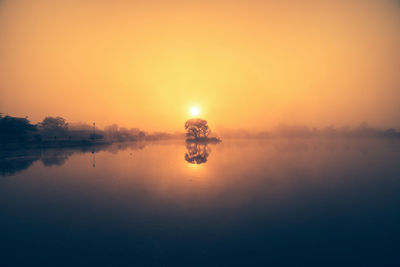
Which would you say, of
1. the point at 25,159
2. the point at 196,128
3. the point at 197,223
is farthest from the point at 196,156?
the point at 196,128

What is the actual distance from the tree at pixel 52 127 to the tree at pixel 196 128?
268ft

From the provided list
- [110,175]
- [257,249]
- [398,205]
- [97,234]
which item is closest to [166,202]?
[97,234]

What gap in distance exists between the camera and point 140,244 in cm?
866

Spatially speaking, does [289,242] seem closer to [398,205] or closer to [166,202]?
[166,202]

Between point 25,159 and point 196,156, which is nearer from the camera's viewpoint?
point 25,159

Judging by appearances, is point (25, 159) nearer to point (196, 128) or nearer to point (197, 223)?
point (197, 223)

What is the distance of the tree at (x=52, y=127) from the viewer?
4178 inches

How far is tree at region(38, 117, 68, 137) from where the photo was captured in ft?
348

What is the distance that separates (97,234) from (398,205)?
934 inches

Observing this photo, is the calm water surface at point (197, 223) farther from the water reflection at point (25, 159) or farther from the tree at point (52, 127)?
the tree at point (52, 127)

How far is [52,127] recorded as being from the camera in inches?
4220

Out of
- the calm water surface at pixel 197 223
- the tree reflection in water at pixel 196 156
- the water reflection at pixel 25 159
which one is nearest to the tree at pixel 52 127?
the water reflection at pixel 25 159

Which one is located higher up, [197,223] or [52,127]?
[52,127]

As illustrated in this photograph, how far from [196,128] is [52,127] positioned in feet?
306
